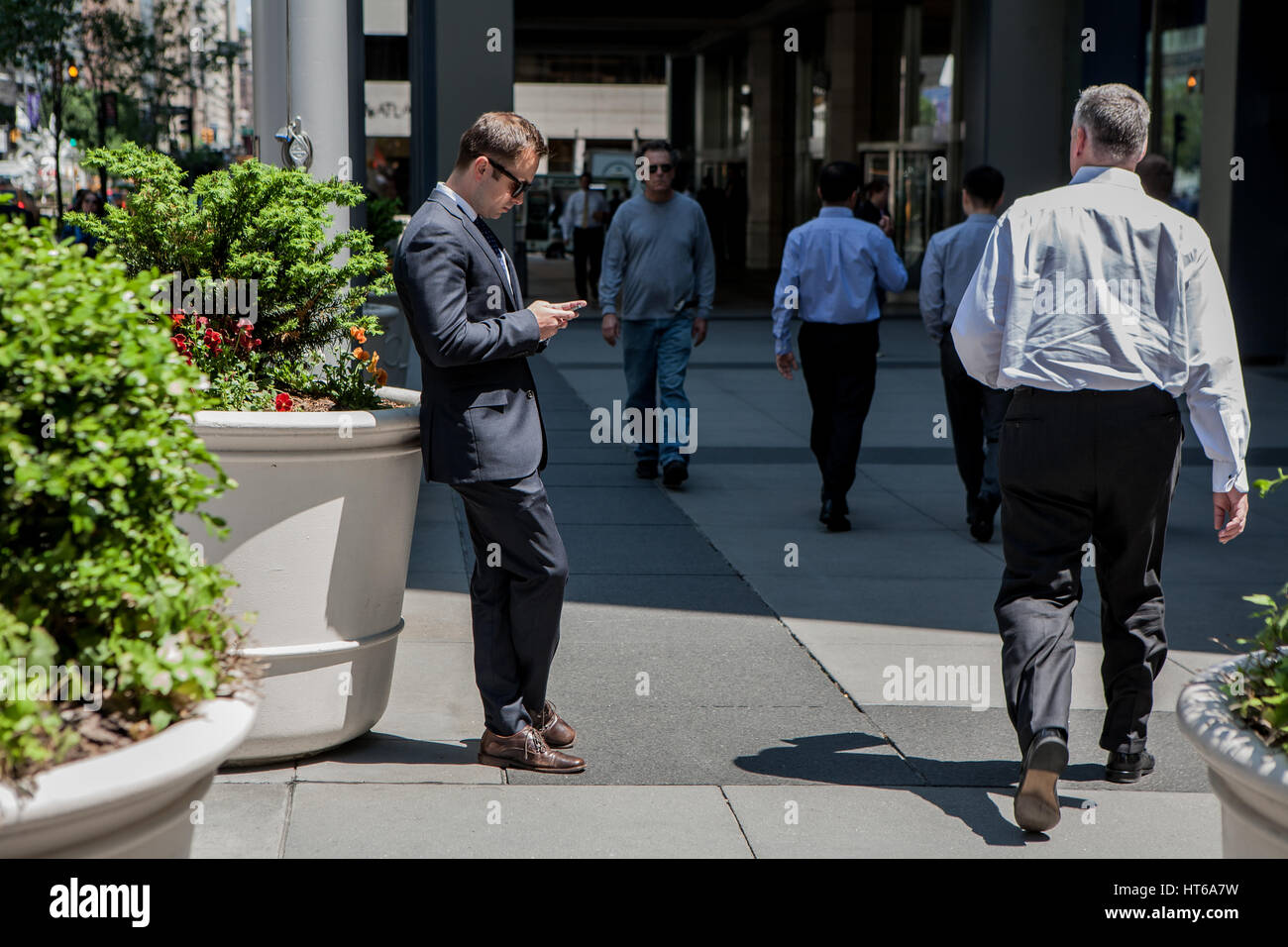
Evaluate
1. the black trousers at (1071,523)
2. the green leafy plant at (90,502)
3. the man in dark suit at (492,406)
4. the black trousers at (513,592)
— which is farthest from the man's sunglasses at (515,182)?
the green leafy plant at (90,502)

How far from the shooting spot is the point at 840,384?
8.27 m

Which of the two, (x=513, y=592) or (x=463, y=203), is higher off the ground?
(x=463, y=203)

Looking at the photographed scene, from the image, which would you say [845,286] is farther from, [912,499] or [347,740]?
[347,740]

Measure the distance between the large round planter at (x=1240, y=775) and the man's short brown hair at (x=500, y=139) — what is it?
2509 millimetres

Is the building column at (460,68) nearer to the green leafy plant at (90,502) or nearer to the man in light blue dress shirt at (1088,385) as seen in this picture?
the man in light blue dress shirt at (1088,385)

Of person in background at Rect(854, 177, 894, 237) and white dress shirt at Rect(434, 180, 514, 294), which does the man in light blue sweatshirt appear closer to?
white dress shirt at Rect(434, 180, 514, 294)

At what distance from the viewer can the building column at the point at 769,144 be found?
116 ft

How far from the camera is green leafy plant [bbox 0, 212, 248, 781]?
222 cm

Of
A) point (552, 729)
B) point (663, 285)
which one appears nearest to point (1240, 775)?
point (552, 729)

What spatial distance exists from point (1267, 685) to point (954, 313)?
5618 millimetres

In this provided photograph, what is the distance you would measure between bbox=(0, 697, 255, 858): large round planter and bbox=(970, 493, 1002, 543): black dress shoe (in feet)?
19.8

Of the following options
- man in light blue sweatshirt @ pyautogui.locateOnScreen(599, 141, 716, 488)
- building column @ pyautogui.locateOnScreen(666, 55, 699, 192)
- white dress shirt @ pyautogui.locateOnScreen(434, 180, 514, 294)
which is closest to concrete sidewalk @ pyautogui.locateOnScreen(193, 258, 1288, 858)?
man in light blue sweatshirt @ pyautogui.locateOnScreen(599, 141, 716, 488)

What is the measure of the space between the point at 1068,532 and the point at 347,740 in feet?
7.13

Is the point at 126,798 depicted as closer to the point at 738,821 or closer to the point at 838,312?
the point at 738,821
